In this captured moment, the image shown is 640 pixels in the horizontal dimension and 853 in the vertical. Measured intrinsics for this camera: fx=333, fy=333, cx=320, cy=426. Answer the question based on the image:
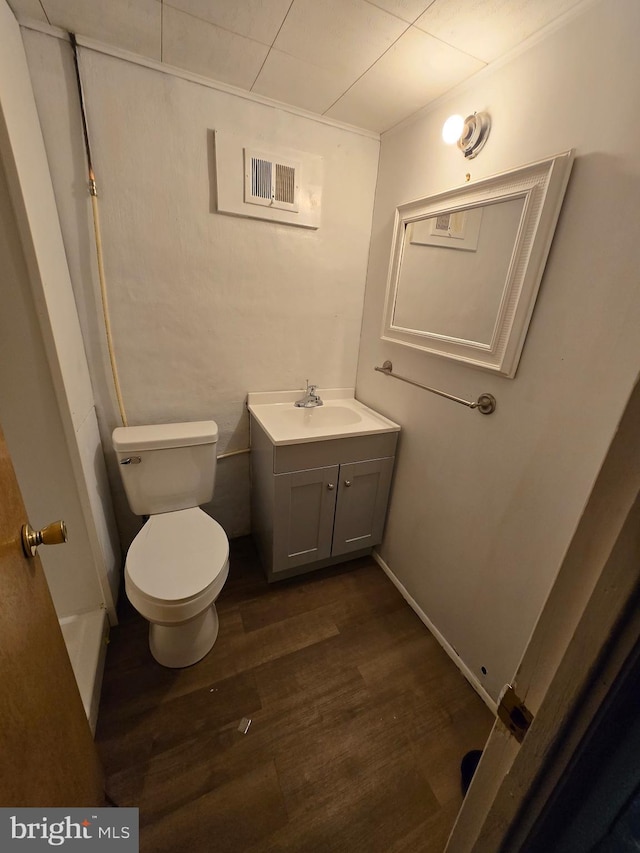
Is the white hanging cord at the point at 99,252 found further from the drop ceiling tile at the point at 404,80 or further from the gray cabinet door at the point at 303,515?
the drop ceiling tile at the point at 404,80

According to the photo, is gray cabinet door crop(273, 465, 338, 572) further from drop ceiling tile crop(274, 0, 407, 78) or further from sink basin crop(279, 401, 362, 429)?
drop ceiling tile crop(274, 0, 407, 78)

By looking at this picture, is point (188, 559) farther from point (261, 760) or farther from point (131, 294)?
point (131, 294)

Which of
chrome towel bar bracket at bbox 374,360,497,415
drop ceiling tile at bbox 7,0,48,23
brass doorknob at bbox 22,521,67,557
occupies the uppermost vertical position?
drop ceiling tile at bbox 7,0,48,23

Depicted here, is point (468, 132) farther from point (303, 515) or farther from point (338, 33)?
point (303, 515)

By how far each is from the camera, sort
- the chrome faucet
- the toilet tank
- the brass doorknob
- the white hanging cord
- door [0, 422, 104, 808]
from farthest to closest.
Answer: the chrome faucet
the toilet tank
the white hanging cord
the brass doorknob
door [0, 422, 104, 808]

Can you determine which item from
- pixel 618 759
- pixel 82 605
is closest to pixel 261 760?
pixel 82 605

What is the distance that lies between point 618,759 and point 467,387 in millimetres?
1074

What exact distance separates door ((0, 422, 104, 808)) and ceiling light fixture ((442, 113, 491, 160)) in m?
1.62

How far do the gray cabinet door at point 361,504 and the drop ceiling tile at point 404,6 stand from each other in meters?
1.54

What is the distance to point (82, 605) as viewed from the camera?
141 cm

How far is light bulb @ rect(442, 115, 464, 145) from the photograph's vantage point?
121cm

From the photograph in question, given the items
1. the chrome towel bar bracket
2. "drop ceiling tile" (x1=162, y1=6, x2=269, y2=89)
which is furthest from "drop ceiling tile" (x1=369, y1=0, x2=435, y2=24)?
the chrome towel bar bracket

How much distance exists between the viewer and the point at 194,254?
1.50 meters

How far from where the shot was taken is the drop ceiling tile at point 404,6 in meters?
0.94
